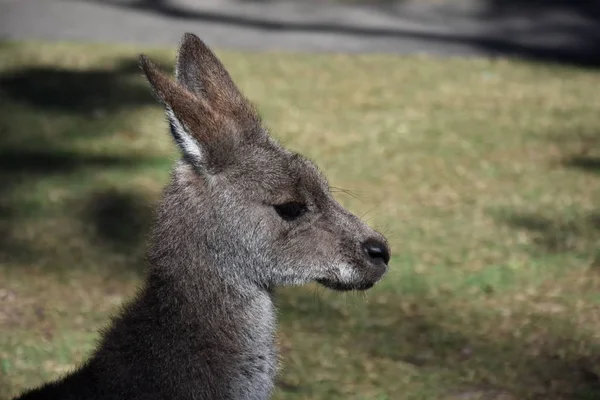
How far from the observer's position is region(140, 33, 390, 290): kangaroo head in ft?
12.4

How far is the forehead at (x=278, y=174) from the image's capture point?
3859 millimetres

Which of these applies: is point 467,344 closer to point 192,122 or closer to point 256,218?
point 256,218

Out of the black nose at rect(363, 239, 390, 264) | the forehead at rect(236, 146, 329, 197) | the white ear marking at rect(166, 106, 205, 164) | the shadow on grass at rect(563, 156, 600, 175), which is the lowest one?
the shadow on grass at rect(563, 156, 600, 175)

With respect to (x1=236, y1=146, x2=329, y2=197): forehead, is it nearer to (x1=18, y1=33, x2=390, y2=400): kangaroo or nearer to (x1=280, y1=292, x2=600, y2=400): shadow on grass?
(x1=18, y1=33, x2=390, y2=400): kangaroo

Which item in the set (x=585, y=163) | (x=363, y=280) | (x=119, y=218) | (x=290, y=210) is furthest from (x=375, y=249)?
(x=585, y=163)

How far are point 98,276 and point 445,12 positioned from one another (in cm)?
878

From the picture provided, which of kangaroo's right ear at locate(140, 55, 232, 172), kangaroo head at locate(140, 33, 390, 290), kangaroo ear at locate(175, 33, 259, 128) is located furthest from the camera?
kangaroo ear at locate(175, 33, 259, 128)

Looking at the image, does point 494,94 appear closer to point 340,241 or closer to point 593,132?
point 593,132

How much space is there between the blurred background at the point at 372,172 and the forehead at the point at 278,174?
1294mm

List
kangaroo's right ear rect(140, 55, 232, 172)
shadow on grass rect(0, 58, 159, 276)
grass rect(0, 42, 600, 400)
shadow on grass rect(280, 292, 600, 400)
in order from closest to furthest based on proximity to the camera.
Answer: kangaroo's right ear rect(140, 55, 232, 172)
shadow on grass rect(280, 292, 600, 400)
grass rect(0, 42, 600, 400)
shadow on grass rect(0, 58, 159, 276)

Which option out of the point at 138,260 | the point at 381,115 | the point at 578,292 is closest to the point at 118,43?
the point at 381,115

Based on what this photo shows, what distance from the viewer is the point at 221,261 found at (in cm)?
377

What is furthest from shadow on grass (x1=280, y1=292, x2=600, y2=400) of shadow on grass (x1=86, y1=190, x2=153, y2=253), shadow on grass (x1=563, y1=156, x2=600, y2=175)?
shadow on grass (x1=563, y1=156, x2=600, y2=175)

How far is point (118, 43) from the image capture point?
11695mm
